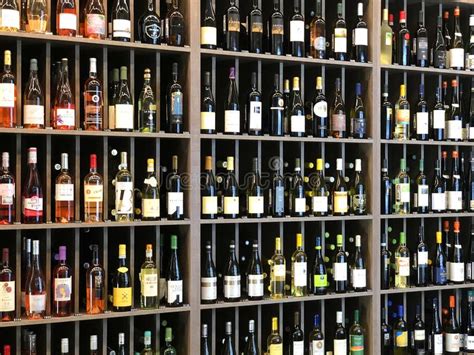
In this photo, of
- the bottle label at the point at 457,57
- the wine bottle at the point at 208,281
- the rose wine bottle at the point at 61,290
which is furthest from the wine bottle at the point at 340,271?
the rose wine bottle at the point at 61,290

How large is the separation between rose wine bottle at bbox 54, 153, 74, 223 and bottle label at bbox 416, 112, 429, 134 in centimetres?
158

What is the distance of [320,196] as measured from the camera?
3158 mm

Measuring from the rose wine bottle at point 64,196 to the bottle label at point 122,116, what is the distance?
0.76ft

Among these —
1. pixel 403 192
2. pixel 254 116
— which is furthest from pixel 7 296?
pixel 403 192

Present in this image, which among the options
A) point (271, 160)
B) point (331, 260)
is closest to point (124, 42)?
point (271, 160)

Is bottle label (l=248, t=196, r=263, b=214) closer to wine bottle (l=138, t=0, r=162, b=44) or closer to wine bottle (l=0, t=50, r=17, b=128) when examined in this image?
wine bottle (l=138, t=0, r=162, b=44)

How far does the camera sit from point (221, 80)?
3193 millimetres

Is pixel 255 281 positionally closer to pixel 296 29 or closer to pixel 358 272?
pixel 358 272

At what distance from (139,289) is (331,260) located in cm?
89

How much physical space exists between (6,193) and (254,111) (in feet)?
3.41

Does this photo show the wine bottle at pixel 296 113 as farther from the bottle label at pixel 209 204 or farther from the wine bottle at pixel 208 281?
the wine bottle at pixel 208 281

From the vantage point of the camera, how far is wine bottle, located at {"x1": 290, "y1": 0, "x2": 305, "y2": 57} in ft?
10.2

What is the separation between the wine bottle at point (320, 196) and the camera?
315cm

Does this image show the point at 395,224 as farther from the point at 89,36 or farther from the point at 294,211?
the point at 89,36
